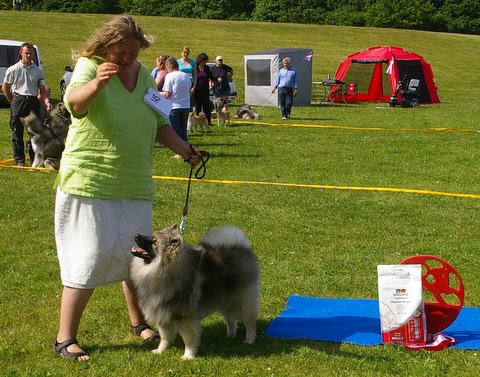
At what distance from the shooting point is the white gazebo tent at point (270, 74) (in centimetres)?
2389

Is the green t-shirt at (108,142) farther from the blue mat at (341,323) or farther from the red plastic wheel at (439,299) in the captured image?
the red plastic wheel at (439,299)

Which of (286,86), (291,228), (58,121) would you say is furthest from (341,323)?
(286,86)

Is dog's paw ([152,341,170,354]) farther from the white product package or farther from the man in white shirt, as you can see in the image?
the man in white shirt

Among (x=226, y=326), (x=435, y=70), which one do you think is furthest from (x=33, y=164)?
(x=435, y=70)

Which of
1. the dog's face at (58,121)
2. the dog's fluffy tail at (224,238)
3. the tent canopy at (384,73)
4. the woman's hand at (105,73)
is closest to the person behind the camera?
the woman's hand at (105,73)

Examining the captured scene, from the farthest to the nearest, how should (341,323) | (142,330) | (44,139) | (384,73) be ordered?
(384,73) → (44,139) → (341,323) → (142,330)

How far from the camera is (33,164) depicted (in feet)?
34.5

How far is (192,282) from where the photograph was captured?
3902mm

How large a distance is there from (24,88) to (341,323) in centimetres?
691

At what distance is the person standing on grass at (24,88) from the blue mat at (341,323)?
6.26 m

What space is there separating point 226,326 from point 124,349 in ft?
2.56

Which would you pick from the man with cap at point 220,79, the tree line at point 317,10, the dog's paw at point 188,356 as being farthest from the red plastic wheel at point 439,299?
the tree line at point 317,10

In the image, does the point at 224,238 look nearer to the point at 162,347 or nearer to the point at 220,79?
the point at 162,347

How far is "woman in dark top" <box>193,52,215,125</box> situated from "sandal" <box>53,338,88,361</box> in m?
11.0
